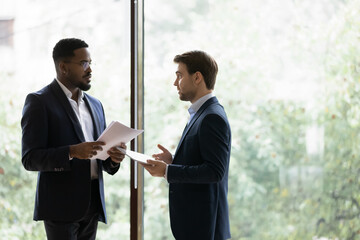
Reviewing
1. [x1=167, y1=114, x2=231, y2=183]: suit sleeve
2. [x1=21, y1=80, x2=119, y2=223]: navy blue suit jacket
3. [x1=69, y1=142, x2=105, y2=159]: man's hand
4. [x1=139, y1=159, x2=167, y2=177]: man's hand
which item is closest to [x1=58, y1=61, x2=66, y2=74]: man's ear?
[x1=21, y1=80, x2=119, y2=223]: navy blue suit jacket

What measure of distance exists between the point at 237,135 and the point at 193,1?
3.10 feet

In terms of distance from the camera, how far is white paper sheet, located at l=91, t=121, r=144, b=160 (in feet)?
8.07

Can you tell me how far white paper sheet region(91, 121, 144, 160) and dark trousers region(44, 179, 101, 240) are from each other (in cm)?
23

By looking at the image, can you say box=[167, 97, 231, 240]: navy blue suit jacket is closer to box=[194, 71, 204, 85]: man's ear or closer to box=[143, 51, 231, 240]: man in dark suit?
box=[143, 51, 231, 240]: man in dark suit

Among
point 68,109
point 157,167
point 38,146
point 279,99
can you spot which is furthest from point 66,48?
point 279,99

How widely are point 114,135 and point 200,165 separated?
0.48m

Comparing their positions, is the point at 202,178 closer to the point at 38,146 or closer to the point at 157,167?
the point at 157,167

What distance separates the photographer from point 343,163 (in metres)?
3.26

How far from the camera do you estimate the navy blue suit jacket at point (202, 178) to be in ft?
7.50

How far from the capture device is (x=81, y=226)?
8.86 ft

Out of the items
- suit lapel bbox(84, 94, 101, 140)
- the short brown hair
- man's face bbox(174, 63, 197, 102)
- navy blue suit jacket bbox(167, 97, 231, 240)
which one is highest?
the short brown hair

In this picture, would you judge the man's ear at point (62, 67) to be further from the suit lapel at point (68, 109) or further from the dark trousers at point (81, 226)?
the dark trousers at point (81, 226)

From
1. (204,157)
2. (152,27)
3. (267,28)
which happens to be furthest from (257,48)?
(204,157)

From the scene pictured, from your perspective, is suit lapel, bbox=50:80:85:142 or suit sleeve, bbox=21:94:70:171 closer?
suit sleeve, bbox=21:94:70:171
